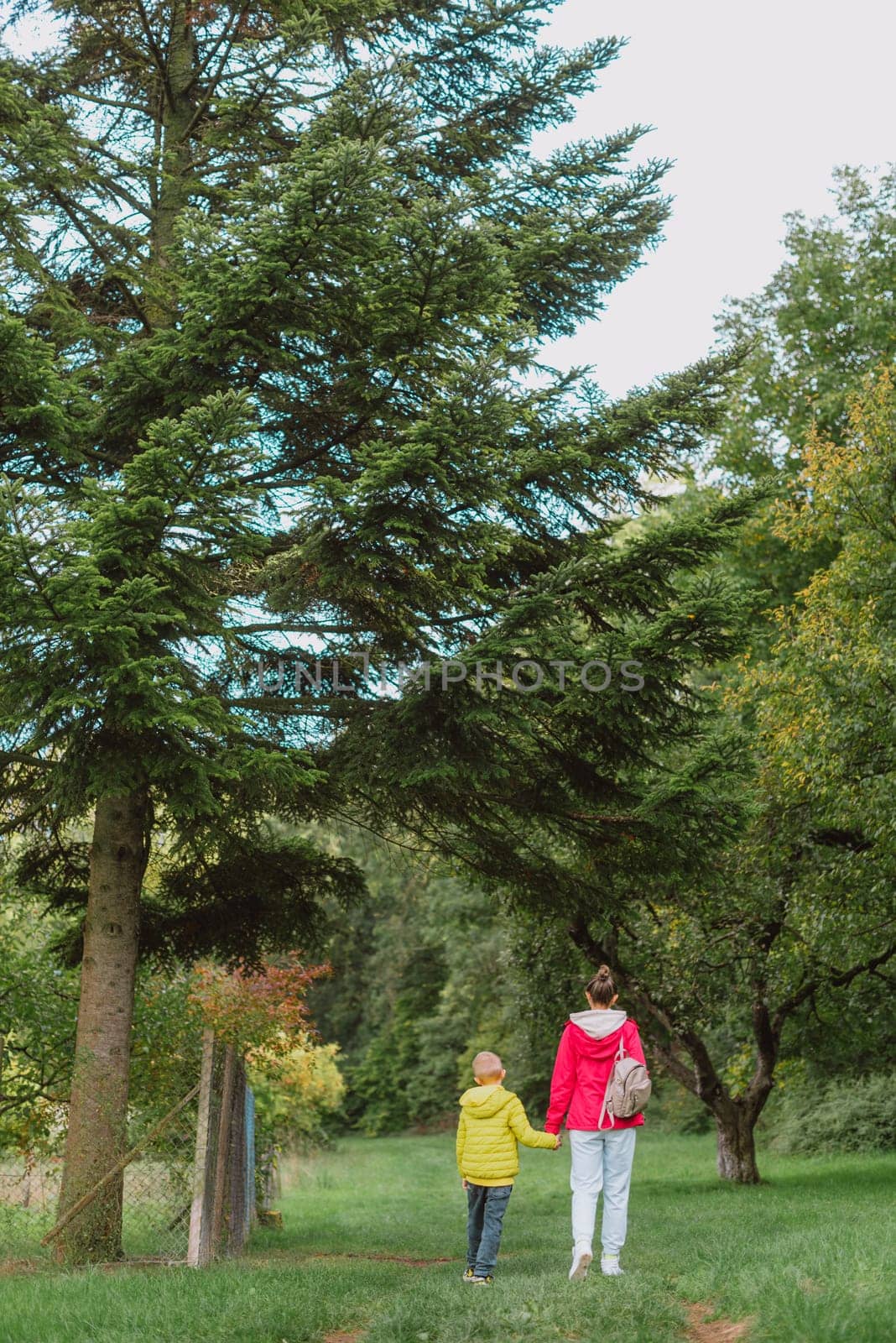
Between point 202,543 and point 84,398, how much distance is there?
76.9 inches

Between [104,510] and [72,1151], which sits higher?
[104,510]

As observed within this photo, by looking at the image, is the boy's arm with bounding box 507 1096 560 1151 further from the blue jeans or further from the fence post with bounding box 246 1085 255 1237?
the fence post with bounding box 246 1085 255 1237

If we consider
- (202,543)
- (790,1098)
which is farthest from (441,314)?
(790,1098)

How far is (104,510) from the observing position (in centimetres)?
695

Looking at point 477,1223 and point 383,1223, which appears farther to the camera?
point 383,1223

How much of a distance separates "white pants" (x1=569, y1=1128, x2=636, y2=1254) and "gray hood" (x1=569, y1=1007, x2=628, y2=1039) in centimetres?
54

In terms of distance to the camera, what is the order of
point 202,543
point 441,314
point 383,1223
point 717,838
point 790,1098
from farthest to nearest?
point 790,1098 < point 383,1223 < point 717,838 < point 441,314 < point 202,543

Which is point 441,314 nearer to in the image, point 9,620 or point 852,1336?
point 9,620

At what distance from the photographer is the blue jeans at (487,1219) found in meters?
7.06

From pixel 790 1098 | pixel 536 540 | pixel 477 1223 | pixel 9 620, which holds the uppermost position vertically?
pixel 536 540

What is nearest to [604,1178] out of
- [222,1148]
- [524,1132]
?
[524,1132]

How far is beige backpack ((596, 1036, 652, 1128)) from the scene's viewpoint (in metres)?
6.76

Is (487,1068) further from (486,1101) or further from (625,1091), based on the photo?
(625,1091)

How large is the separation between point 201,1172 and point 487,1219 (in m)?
2.20
